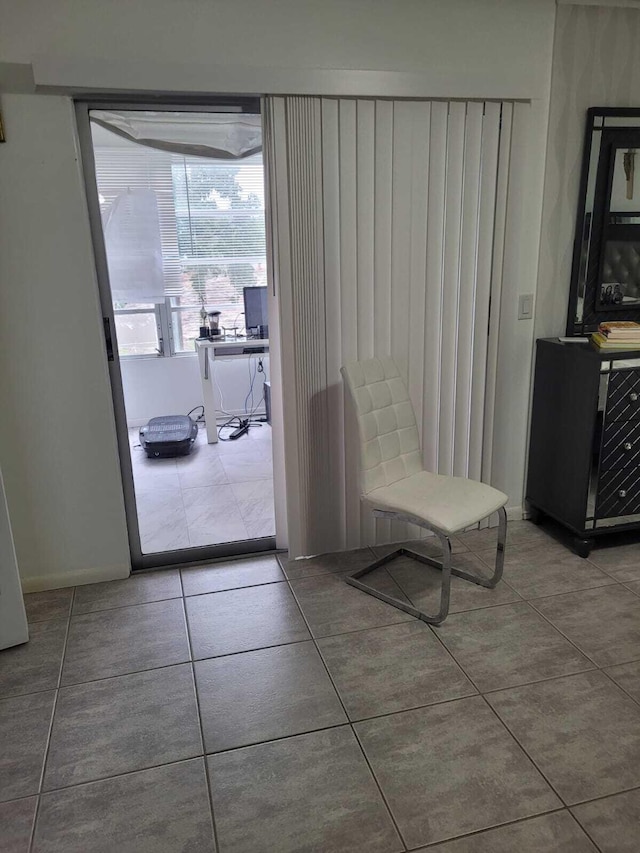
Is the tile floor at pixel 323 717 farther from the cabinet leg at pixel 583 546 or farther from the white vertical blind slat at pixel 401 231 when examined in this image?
the white vertical blind slat at pixel 401 231

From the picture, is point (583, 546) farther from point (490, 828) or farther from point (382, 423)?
point (490, 828)

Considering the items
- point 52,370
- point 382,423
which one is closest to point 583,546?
point 382,423

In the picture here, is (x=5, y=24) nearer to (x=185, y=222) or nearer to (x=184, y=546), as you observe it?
(x=184, y=546)

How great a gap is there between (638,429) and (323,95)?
200 cm

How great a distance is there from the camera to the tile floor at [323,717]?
1.58 meters

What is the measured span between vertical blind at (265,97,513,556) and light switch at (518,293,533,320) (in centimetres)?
17

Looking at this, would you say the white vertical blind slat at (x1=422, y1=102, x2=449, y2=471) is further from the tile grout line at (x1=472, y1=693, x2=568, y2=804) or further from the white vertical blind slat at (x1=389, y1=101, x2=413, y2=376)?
the tile grout line at (x1=472, y1=693, x2=568, y2=804)

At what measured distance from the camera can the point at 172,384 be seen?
5184 millimetres

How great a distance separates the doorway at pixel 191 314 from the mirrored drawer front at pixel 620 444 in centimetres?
169

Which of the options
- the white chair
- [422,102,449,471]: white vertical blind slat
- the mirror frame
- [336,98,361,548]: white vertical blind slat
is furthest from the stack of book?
[336,98,361,548]: white vertical blind slat

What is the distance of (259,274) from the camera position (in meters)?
5.26

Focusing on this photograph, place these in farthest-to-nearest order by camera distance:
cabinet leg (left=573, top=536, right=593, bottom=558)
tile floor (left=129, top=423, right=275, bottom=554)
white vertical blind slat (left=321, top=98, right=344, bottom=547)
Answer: tile floor (left=129, top=423, right=275, bottom=554)
cabinet leg (left=573, top=536, right=593, bottom=558)
white vertical blind slat (left=321, top=98, right=344, bottom=547)

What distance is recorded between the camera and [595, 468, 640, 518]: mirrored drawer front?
2.84m

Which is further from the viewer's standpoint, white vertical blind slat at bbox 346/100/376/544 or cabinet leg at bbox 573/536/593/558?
cabinet leg at bbox 573/536/593/558
